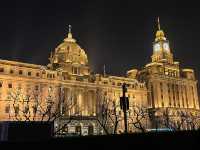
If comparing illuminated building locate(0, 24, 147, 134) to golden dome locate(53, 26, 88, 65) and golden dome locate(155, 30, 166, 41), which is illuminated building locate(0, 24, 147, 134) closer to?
golden dome locate(53, 26, 88, 65)

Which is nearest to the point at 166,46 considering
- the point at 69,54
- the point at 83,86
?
the point at 69,54

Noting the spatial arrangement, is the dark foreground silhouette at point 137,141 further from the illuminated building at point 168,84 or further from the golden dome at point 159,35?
the golden dome at point 159,35

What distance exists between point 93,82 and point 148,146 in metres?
80.5

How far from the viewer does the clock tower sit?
115 m

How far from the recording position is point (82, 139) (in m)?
10.8

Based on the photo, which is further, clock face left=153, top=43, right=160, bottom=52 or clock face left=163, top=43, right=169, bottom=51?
clock face left=153, top=43, right=160, bottom=52

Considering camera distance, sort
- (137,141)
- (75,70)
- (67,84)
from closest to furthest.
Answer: (137,141) → (67,84) → (75,70)

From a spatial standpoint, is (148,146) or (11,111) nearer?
(148,146)

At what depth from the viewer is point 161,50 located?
11650 cm

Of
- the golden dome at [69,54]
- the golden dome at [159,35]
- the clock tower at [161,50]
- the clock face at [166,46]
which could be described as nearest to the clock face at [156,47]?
the clock tower at [161,50]

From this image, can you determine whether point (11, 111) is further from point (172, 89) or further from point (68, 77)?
point (172, 89)

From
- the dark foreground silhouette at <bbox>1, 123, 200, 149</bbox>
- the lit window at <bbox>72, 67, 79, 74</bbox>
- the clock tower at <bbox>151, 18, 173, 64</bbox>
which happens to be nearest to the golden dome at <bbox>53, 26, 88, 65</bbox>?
the lit window at <bbox>72, 67, 79, 74</bbox>

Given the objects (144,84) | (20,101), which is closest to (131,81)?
(144,84)

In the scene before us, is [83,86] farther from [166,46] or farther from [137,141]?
[137,141]
